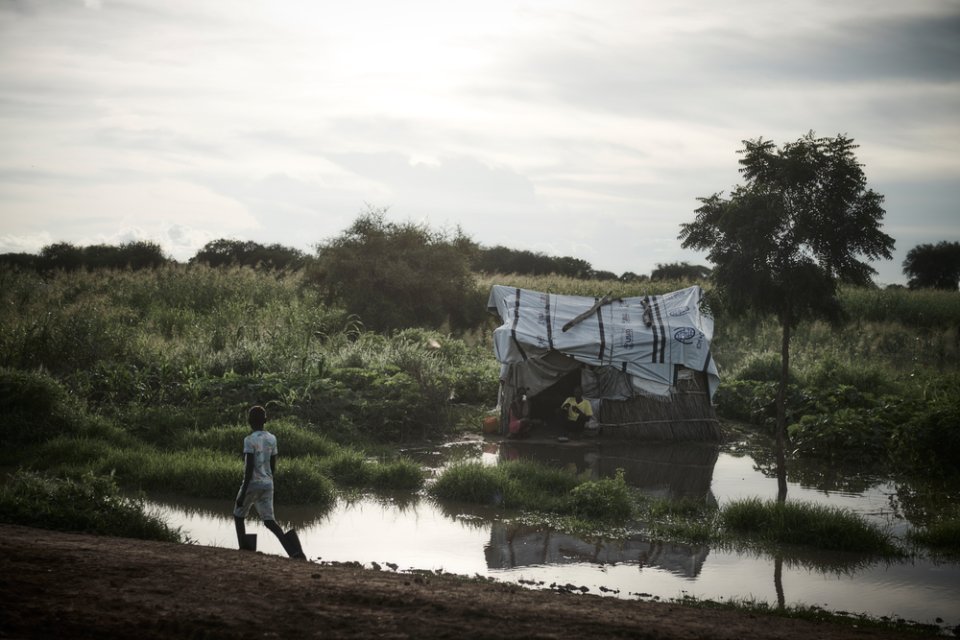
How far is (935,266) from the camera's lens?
208 ft

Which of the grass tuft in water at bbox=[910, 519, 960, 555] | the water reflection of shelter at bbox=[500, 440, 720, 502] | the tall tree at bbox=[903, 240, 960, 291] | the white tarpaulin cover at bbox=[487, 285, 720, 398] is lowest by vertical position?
the grass tuft in water at bbox=[910, 519, 960, 555]

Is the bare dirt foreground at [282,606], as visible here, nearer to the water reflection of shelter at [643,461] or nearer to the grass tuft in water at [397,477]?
the grass tuft in water at [397,477]

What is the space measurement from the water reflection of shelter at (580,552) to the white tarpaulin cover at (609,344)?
7405 millimetres

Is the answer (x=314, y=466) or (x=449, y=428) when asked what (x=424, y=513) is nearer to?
(x=314, y=466)

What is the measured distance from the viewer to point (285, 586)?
717 cm

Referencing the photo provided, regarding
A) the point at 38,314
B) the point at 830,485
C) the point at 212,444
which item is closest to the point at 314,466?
the point at 212,444

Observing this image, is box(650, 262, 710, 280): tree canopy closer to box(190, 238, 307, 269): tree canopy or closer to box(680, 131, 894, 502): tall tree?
box(190, 238, 307, 269): tree canopy

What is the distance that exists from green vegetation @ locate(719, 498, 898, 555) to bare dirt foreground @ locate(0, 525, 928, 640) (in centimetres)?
338

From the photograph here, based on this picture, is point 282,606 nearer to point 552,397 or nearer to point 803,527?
point 803,527

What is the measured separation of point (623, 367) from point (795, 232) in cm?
533

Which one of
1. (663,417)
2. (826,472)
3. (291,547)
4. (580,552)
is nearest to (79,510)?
(291,547)

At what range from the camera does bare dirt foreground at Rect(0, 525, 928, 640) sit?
6.15 meters

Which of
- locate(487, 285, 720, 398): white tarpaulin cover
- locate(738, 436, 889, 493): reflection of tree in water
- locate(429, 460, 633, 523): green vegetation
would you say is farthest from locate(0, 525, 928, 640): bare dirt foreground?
locate(487, 285, 720, 398): white tarpaulin cover

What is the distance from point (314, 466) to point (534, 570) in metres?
4.95
